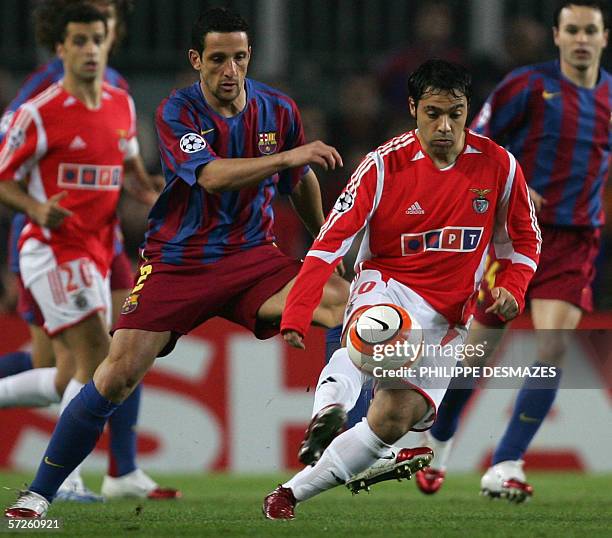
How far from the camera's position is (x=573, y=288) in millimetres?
6820

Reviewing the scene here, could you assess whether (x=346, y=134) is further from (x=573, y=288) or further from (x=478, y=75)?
(x=573, y=288)

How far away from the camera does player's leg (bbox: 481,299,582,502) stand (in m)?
6.75

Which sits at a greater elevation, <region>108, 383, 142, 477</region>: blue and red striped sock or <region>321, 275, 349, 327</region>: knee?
<region>321, 275, 349, 327</region>: knee

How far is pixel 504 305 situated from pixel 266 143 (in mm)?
1186

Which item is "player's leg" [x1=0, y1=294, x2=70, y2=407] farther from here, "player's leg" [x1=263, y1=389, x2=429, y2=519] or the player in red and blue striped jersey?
"player's leg" [x1=263, y1=389, x2=429, y2=519]

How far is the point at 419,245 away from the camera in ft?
17.7

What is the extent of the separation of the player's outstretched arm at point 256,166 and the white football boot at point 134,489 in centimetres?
201

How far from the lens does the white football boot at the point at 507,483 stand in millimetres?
6590

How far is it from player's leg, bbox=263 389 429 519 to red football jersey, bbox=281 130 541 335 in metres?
0.39

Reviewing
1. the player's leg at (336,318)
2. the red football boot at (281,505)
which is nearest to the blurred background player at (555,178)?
the player's leg at (336,318)

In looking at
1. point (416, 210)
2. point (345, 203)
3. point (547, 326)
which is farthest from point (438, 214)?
point (547, 326)

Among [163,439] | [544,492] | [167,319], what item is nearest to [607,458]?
[544,492]

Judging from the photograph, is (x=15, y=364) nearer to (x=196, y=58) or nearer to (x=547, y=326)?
(x=196, y=58)

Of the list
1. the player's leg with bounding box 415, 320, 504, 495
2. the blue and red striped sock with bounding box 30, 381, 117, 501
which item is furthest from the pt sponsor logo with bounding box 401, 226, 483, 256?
the player's leg with bounding box 415, 320, 504, 495
